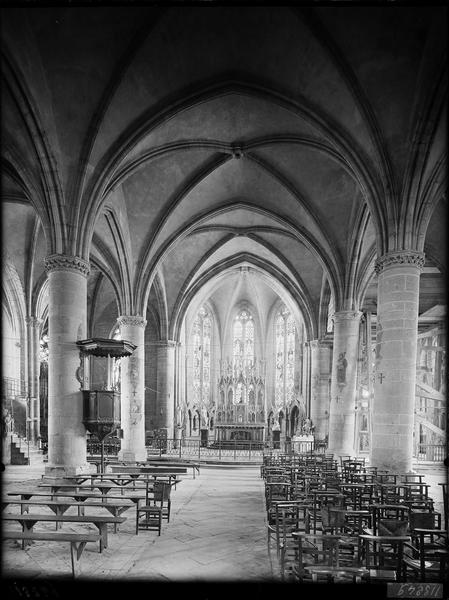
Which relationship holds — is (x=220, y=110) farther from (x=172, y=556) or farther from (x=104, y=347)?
(x=172, y=556)

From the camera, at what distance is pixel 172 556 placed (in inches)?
307

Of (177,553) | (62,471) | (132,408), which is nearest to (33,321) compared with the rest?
(132,408)

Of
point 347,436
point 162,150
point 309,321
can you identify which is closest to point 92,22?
point 162,150

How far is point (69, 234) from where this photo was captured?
1556 centimetres

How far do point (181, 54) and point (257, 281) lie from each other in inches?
1082

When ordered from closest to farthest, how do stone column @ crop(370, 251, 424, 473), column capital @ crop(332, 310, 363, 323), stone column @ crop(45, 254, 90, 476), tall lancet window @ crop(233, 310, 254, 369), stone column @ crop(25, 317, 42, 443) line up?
stone column @ crop(370, 251, 424, 473) → stone column @ crop(45, 254, 90, 476) → column capital @ crop(332, 310, 363, 323) → stone column @ crop(25, 317, 42, 443) → tall lancet window @ crop(233, 310, 254, 369)

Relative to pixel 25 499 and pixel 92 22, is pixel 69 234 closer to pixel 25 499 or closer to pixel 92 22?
pixel 92 22

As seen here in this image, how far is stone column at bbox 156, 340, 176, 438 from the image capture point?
32.2 m

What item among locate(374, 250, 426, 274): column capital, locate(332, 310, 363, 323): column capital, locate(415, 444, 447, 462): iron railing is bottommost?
locate(415, 444, 447, 462): iron railing

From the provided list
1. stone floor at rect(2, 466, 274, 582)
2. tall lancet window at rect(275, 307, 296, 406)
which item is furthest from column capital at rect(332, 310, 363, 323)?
tall lancet window at rect(275, 307, 296, 406)

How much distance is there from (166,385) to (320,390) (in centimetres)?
904

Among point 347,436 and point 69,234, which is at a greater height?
point 69,234

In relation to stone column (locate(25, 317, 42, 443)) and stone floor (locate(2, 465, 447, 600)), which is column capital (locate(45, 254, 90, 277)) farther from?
stone column (locate(25, 317, 42, 443))

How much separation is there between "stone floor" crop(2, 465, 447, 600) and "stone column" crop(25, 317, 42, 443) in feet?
46.9
